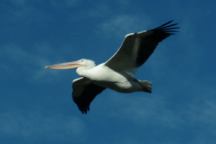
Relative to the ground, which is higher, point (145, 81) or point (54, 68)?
point (54, 68)

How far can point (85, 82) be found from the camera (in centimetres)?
2627

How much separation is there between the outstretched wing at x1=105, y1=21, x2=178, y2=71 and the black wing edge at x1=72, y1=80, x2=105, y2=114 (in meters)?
2.12

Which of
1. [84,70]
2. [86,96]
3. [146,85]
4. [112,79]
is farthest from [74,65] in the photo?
[146,85]

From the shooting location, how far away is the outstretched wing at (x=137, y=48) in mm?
23781

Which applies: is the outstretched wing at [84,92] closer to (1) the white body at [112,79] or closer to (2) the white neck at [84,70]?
(2) the white neck at [84,70]

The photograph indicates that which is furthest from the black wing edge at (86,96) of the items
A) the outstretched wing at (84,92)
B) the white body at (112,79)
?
the white body at (112,79)

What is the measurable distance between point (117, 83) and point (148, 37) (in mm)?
1338

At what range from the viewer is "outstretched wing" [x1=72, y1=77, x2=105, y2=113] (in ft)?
86.2

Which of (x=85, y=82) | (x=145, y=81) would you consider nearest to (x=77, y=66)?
(x=85, y=82)

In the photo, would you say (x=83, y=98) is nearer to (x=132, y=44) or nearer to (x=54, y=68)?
A: (x=54, y=68)

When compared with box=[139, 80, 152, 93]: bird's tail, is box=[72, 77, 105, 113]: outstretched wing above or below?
above

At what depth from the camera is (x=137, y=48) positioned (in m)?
24.1

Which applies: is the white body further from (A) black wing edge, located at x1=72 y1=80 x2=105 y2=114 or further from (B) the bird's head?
(A) black wing edge, located at x1=72 y1=80 x2=105 y2=114

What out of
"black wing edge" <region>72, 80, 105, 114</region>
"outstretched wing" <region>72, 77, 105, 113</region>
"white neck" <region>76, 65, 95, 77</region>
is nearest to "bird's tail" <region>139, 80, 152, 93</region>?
"white neck" <region>76, 65, 95, 77</region>
